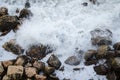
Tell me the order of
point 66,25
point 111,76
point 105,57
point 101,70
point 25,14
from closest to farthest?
point 111,76 < point 101,70 < point 105,57 < point 66,25 < point 25,14

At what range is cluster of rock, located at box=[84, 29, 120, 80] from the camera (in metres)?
3.26

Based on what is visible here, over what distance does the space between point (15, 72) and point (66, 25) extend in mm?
1116

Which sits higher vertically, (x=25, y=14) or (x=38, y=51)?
(x=25, y=14)

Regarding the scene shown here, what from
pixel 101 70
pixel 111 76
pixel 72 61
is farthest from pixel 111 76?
pixel 72 61

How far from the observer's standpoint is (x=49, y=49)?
3.74m

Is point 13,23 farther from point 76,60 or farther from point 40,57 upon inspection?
point 76,60

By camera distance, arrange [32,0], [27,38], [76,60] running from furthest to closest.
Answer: [32,0] → [27,38] → [76,60]

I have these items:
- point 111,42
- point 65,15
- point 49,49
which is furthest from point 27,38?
point 111,42

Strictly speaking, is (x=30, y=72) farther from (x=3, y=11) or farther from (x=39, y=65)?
(x=3, y=11)

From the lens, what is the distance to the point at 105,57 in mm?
3469

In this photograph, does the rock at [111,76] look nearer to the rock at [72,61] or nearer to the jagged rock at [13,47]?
the rock at [72,61]

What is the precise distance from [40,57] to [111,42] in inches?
39.3

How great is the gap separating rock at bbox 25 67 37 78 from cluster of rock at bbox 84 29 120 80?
69cm

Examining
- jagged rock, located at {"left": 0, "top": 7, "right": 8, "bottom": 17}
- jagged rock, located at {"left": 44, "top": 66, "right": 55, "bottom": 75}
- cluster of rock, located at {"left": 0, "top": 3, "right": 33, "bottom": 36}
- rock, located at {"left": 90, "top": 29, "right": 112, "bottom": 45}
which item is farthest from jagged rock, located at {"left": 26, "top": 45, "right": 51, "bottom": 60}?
jagged rock, located at {"left": 0, "top": 7, "right": 8, "bottom": 17}
